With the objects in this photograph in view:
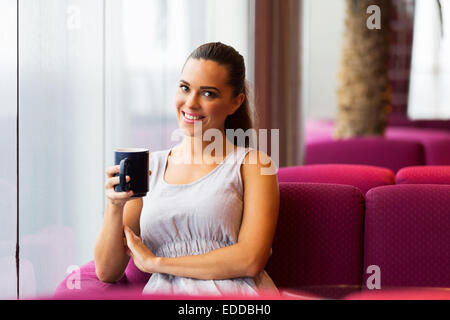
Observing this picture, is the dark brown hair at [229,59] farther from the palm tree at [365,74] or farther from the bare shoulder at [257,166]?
the palm tree at [365,74]

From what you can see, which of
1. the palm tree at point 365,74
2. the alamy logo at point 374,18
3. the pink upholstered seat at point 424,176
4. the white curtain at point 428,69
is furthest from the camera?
the white curtain at point 428,69

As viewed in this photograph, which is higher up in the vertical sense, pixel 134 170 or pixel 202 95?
pixel 202 95

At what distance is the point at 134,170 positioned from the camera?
128cm

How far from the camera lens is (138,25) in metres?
2.37

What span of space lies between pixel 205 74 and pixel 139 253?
1.45ft

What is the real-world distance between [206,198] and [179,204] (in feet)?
0.21

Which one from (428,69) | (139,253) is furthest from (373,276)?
(428,69)

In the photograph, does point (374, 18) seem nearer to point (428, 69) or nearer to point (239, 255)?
point (239, 255)

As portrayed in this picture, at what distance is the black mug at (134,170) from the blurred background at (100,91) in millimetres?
362

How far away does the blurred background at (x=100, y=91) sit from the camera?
5.04ft

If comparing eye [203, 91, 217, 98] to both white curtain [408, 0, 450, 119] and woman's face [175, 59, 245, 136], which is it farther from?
white curtain [408, 0, 450, 119]

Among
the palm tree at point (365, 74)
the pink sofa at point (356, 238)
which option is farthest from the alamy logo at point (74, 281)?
Result: the palm tree at point (365, 74)

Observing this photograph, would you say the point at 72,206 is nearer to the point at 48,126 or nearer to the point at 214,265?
the point at 48,126
